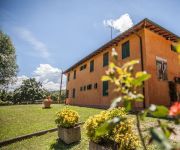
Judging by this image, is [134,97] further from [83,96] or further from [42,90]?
[42,90]

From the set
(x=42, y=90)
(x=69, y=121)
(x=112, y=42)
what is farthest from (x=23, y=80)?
(x=69, y=121)

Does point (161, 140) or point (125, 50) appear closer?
point (161, 140)

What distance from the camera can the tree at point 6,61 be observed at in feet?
113

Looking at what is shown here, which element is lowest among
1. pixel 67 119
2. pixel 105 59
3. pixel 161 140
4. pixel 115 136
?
pixel 115 136

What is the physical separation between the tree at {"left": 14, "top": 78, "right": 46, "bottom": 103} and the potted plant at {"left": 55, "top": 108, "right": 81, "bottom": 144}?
3985cm

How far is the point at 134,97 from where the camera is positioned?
50.0 inches

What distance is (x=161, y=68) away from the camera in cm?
1466

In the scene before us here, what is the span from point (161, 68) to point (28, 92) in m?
37.8

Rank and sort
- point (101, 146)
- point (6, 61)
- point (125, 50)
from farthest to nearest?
point (6, 61)
point (125, 50)
point (101, 146)

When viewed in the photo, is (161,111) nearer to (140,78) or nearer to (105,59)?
(140,78)

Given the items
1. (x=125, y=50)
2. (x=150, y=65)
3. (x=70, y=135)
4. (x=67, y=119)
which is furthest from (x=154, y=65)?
(x=70, y=135)

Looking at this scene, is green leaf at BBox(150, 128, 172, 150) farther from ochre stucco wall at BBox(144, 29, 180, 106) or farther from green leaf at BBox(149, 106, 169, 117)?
ochre stucco wall at BBox(144, 29, 180, 106)

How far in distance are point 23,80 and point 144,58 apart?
40360 millimetres

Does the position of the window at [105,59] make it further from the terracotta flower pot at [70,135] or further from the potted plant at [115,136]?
the potted plant at [115,136]
